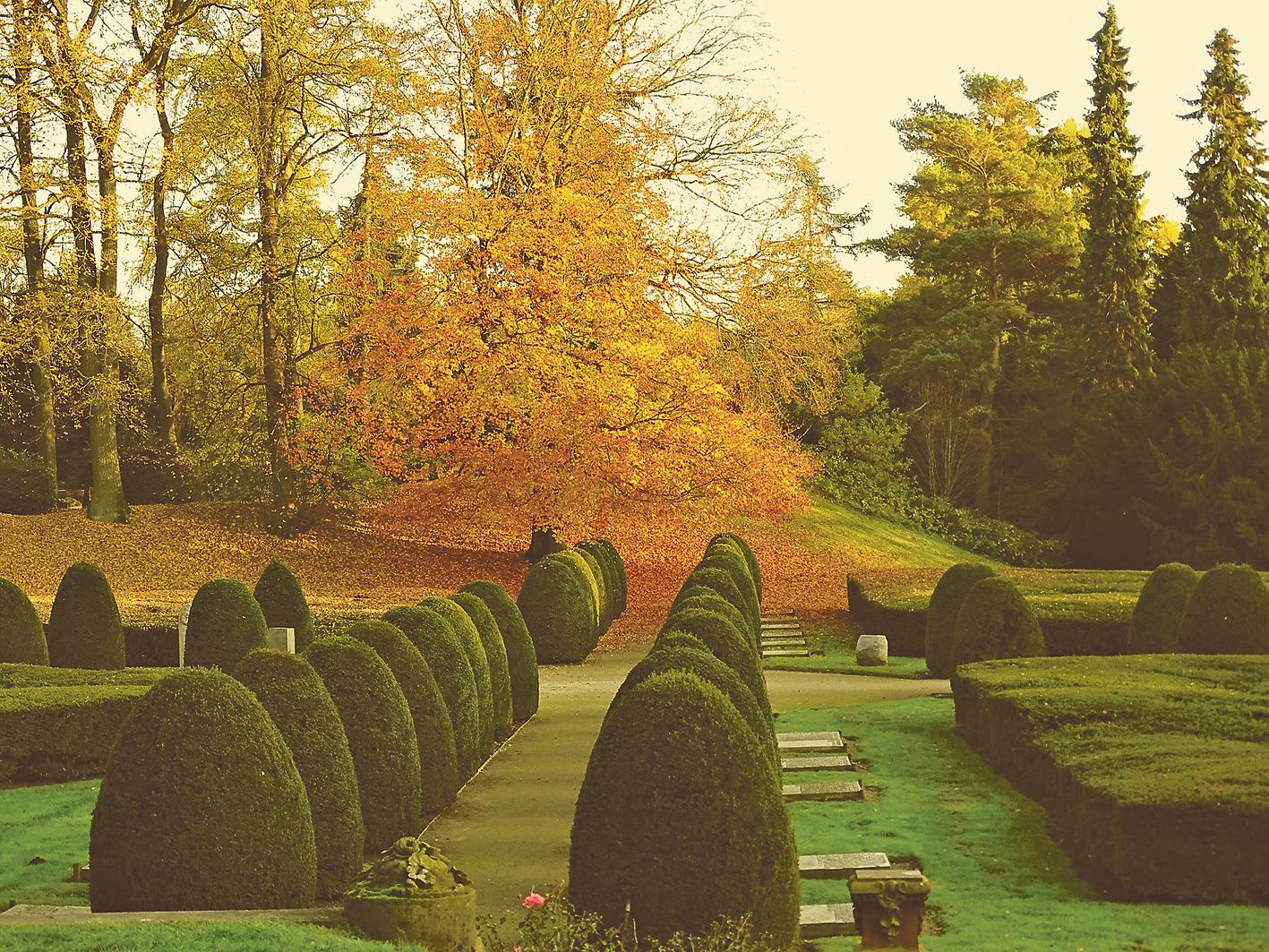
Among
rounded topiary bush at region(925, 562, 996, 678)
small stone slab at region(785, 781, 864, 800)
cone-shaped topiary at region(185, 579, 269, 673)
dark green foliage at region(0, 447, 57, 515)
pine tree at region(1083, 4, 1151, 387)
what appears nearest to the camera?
small stone slab at region(785, 781, 864, 800)

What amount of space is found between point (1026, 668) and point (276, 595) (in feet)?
29.7

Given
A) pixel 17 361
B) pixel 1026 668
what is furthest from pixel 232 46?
pixel 1026 668

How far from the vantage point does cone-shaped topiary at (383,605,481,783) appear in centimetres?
1059

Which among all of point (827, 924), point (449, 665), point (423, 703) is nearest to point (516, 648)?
point (449, 665)

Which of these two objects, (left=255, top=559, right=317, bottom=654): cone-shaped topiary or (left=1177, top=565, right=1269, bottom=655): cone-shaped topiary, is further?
(left=255, top=559, right=317, bottom=654): cone-shaped topiary

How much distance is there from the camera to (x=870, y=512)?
39250 millimetres

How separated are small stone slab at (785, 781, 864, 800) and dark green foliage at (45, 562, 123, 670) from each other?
9.25m

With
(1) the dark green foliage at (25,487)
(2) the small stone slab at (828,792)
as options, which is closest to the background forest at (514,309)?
(1) the dark green foliage at (25,487)

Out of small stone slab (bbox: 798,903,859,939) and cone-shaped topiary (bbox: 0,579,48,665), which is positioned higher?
cone-shaped topiary (bbox: 0,579,48,665)

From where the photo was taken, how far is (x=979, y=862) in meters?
8.19

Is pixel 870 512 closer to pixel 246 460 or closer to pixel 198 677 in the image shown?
pixel 246 460

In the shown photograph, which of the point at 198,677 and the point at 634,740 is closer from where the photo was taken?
the point at 634,740

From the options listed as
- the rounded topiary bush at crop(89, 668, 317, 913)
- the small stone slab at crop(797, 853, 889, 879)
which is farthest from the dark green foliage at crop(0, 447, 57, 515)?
the small stone slab at crop(797, 853, 889, 879)

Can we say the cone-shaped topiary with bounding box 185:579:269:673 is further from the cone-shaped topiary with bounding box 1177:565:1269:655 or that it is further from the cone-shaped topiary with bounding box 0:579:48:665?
the cone-shaped topiary with bounding box 1177:565:1269:655
